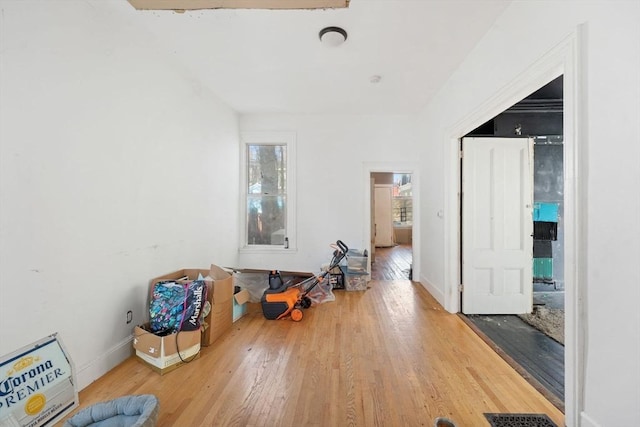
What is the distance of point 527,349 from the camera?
87.7 inches

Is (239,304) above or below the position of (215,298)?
below

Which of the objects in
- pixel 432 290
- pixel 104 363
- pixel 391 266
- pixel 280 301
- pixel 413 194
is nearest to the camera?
pixel 104 363

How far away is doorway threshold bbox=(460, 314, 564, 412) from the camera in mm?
1789

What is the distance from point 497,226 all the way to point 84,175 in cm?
386

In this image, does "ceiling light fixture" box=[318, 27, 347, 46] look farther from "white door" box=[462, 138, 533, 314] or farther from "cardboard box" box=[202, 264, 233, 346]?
"cardboard box" box=[202, 264, 233, 346]

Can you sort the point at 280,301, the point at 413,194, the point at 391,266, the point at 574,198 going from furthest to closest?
the point at 391,266, the point at 413,194, the point at 280,301, the point at 574,198

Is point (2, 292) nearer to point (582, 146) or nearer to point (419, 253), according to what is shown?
point (582, 146)

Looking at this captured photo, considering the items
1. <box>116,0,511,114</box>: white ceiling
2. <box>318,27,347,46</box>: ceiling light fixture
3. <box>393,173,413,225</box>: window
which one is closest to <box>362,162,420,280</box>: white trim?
<box>116,0,511,114</box>: white ceiling

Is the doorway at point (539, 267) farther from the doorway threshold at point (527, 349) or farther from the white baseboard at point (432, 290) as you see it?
the white baseboard at point (432, 290)

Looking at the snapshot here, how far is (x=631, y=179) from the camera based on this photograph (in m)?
1.10

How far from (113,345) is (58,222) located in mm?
1040

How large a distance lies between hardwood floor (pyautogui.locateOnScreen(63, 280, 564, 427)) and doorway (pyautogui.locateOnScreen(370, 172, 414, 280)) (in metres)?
2.27

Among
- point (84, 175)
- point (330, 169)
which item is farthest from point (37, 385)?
point (330, 169)

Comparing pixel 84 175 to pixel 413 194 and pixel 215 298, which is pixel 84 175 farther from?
pixel 413 194
